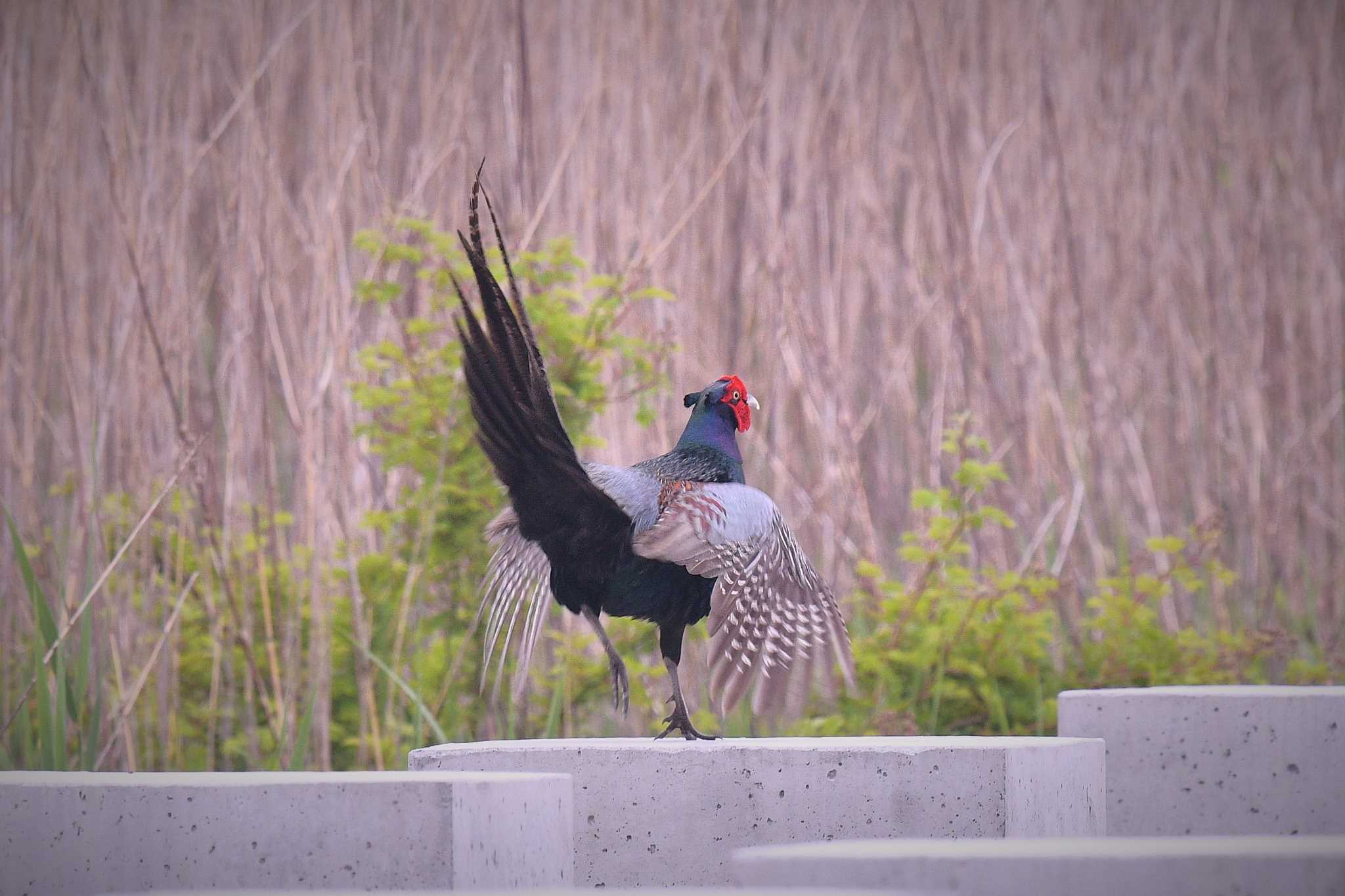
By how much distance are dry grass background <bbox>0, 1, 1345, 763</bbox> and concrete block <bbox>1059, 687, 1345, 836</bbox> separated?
1.36 m

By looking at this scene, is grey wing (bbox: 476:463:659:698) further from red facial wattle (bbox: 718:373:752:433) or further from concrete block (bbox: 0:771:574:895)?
concrete block (bbox: 0:771:574:895)

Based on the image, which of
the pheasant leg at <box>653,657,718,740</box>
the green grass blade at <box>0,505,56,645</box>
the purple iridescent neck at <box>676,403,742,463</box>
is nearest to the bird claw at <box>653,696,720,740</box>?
the pheasant leg at <box>653,657,718,740</box>

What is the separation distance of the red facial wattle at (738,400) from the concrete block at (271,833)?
4.11ft

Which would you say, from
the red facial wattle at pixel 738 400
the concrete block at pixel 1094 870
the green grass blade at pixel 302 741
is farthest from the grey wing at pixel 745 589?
the concrete block at pixel 1094 870

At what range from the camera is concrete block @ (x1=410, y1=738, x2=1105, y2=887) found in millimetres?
2781

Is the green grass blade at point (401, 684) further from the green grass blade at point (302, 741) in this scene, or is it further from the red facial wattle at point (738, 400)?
the red facial wattle at point (738, 400)

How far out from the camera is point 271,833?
2162 millimetres

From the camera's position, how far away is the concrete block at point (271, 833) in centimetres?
215

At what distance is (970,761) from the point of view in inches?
109

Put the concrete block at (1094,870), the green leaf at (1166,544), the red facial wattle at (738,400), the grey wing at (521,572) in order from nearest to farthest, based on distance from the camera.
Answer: the concrete block at (1094,870)
the grey wing at (521,572)
the red facial wattle at (738,400)
the green leaf at (1166,544)

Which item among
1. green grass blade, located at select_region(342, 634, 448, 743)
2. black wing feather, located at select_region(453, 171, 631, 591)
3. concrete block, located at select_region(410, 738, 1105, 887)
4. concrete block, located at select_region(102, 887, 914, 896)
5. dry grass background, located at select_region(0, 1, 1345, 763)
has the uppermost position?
dry grass background, located at select_region(0, 1, 1345, 763)

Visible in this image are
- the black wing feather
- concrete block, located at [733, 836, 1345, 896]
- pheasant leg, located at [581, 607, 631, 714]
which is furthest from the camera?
pheasant leg, located at [581, 607, 631, 714]

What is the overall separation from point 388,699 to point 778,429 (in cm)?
150

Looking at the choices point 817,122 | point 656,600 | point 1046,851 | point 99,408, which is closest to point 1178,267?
point 817,122
